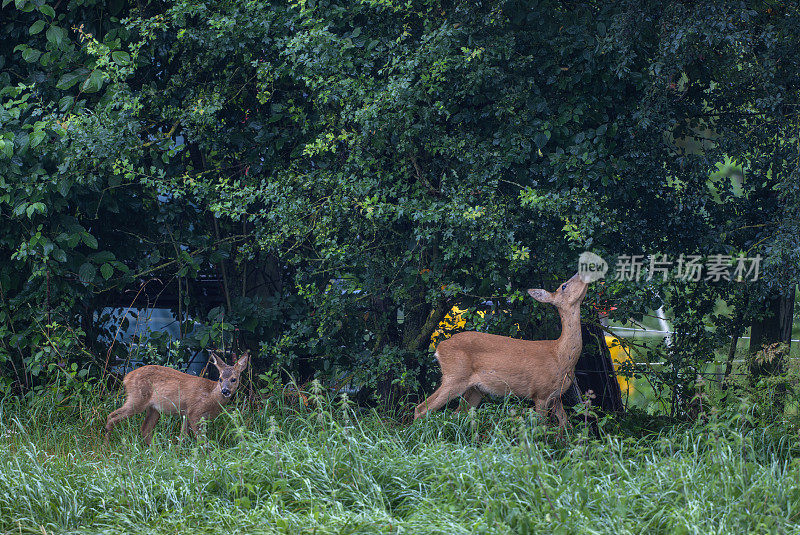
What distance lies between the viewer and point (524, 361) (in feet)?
18.8

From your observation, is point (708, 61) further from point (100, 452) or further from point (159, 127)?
point (100, 452)

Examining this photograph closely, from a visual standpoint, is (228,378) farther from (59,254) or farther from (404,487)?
(59,254)

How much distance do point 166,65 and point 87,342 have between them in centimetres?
248

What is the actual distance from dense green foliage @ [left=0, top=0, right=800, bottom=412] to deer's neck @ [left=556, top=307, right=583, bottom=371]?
53cm

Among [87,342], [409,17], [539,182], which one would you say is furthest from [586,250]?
[87,342]

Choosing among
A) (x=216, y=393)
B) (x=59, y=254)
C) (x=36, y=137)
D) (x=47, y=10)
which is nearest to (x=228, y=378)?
(x=216, y=393)

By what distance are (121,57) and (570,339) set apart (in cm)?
395

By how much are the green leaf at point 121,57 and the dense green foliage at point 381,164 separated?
0.02 metres

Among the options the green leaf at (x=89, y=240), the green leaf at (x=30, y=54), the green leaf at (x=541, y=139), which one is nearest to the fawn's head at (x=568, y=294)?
the green leaf at (x=541, y=139)

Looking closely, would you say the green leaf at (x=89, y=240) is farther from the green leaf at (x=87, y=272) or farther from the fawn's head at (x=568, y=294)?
the fawn's head at (x=568, y=294)

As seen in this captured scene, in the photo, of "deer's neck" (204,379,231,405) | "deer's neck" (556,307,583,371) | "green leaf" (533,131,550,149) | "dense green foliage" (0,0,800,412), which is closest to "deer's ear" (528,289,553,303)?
"deer's neck" (556,307,583,371)

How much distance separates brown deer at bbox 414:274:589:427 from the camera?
18.7 feet

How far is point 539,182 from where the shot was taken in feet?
21.1

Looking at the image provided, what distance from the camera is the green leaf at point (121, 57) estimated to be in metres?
6.53
